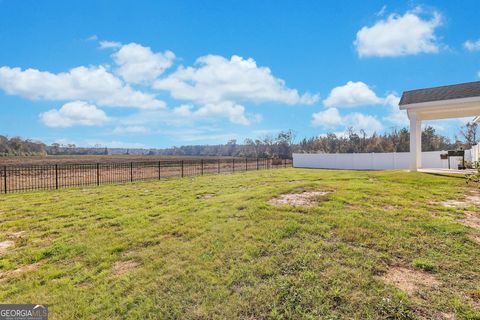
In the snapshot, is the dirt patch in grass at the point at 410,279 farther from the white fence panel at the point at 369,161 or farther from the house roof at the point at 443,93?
the white fence panel at the point at 369,161

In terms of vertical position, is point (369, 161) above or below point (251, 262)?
above

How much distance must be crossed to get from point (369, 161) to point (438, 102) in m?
13.5

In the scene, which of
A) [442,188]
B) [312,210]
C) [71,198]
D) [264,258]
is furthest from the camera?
[71,198]

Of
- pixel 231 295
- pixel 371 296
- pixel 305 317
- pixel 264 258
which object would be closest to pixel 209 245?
pixel 264 258

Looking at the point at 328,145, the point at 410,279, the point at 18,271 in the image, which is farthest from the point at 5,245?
the point at 328,145

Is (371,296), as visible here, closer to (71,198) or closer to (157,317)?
(157,317)

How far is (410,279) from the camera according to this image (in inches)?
116

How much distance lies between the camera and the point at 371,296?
2.71 m

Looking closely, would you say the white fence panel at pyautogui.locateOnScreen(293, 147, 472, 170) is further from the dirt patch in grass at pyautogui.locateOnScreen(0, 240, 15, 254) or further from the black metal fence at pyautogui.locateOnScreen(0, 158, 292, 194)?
the dirt patch in grass at pyautogui.locateOnScreen(0, 240, 15, 254)

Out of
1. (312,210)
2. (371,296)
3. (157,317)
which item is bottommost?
(157,317)

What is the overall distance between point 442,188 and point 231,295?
25.1ft

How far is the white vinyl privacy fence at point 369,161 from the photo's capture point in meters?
19.2

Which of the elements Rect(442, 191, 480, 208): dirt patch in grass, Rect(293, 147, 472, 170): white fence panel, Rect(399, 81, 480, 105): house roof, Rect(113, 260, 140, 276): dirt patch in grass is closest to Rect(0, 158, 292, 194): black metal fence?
Rect(113, 260, 140, 276): dirt patch in grass

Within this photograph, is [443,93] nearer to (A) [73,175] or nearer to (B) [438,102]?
(B) [438,102]
